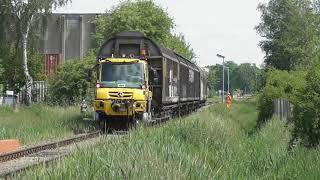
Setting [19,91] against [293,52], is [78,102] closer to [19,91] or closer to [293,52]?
[19,91]

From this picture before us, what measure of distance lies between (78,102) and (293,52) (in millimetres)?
38388

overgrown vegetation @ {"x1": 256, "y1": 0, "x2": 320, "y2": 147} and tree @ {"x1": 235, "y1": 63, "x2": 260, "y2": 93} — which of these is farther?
tree @ {"x1": 235, "y1": 63, "x2": 260, "y2": 93}

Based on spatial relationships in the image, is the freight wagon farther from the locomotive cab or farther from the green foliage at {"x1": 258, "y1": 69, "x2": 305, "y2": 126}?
the green foliage at {"x1": 258, "y1": 69, "x2": 305, "y2": 126}

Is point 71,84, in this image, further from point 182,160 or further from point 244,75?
point 244,75

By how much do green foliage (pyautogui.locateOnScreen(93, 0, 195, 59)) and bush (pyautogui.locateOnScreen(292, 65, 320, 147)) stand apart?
43.2 metres

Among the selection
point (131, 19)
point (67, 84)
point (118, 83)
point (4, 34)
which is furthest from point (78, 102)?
point (118, 83)

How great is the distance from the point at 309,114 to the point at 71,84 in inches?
1389

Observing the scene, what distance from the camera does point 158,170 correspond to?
923 centimetres

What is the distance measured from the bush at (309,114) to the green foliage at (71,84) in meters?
32.8

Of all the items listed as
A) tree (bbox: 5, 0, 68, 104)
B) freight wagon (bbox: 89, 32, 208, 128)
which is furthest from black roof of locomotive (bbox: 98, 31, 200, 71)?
tree (bbox: 5, 0, 68, 104)

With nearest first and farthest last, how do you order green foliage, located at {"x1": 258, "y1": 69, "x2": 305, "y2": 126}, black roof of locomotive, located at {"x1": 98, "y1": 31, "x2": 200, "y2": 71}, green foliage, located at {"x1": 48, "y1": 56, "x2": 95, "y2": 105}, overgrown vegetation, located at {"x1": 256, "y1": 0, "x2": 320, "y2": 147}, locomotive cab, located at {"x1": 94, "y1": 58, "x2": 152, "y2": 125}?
locomotive cab, located at {"x1": 94, "y1": 58, "x2": 152, "y2": 125}
black roof of locomotive, located at {"x1": 98, "y1": 31, "x2": 200, "y2": 71}
green foliage, located at {"x1": 258, "y1": 69, "x2": 305, "y2": 126}
green foliage, located at {"x1": 48, "y1": 56, "x2": 95, "y2": 105}
overgrown vegetation, located at {"x1": 256, "y1": 0, "x2": 320, "y2": 147}

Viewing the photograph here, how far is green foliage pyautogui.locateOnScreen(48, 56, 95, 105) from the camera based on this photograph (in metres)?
50.2

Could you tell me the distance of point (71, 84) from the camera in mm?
50469

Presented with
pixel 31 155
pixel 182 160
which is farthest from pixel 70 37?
pixel 182 160
